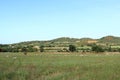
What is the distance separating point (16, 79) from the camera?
19.3 meters

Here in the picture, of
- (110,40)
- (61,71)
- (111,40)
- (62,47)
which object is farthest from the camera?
(110,40)

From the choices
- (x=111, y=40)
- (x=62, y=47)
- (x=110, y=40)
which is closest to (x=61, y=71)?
(x=62, y=47)

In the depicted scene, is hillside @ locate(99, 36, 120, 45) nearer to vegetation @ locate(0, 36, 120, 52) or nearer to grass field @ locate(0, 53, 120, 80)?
vegetation @ locate(0, 36, 120, 52)

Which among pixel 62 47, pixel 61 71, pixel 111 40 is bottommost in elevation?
pixel 61 71

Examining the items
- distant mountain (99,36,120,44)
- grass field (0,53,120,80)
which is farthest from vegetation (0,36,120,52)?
grass field (0,53,120,80)

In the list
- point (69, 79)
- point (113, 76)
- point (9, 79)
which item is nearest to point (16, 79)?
point (9, 79)

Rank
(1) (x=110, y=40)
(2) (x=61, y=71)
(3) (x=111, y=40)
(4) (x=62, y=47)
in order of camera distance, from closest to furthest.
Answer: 1. (2) (x=61, y=71)
2. (4) (x=62, y=47)
3. (3) (x=111, y=40)
4. (1) (x=110, y=40)

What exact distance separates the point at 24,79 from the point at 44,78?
1.34 m

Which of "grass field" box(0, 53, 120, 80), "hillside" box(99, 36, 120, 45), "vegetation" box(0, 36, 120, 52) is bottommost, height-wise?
"grass field" box(0, 53, 120, 80)

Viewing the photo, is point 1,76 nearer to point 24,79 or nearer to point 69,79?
point 24,79

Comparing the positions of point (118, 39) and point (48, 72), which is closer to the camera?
point (48, 72)

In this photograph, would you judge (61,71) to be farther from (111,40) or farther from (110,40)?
(110,40)

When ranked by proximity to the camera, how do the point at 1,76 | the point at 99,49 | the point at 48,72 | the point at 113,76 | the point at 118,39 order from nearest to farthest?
1. the point at 113,76
2. the point at 1,76
3. the point at 48,72
4. the point at 99,49
5. the point at 118,39

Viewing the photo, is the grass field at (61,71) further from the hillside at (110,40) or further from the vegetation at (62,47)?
the hillside at (110,40)
